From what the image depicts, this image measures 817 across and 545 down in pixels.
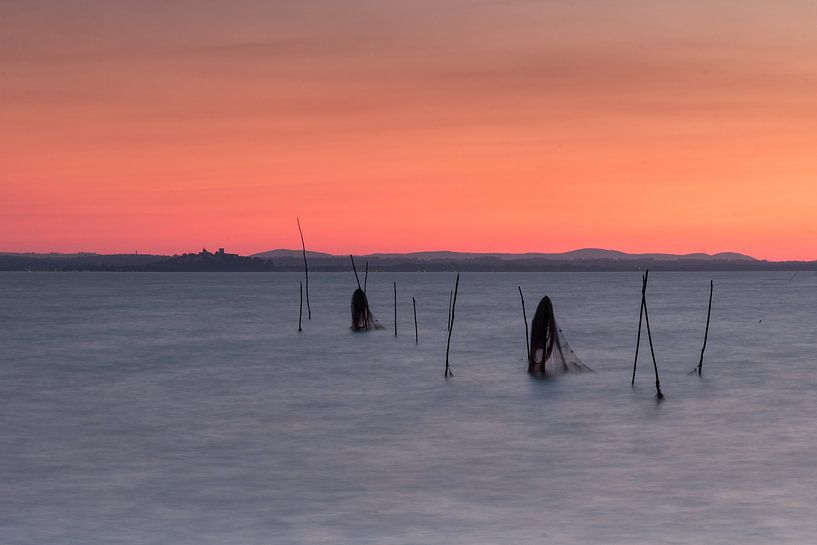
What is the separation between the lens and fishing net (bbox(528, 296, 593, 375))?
3130cm

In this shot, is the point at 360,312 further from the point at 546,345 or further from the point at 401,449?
the point at 401,449

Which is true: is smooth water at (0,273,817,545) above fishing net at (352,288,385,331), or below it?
below

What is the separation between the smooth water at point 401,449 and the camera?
16.0 metres

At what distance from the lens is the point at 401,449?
22875 millimetres

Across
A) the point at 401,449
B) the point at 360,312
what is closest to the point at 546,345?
the point at 401,449

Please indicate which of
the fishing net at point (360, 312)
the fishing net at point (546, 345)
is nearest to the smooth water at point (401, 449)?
the fishing net at point (546, 345)

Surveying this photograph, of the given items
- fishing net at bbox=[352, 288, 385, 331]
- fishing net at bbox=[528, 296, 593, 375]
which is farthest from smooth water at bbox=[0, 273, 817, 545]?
fishing net at bbox=[352, 288, 385, 331]

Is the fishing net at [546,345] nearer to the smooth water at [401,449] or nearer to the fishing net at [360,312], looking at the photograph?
the smooth water at [401,449]

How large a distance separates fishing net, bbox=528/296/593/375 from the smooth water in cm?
86

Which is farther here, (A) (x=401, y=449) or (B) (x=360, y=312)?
(B) (x=360, y=312)

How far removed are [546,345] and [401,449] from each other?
498 inches

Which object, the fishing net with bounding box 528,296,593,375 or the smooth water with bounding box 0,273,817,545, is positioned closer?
the smooth water with bounding box 0,273,817,545

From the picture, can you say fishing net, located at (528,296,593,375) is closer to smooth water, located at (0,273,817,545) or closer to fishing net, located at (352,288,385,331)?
smooth water, located at (0,273,817,545)

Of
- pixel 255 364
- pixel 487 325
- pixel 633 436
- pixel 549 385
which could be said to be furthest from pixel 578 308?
pixel 633 436
